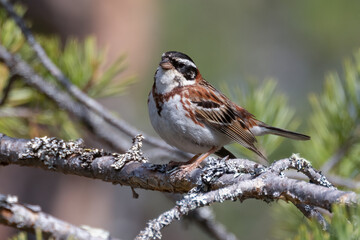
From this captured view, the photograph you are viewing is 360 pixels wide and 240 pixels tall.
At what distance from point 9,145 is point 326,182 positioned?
4.99 feet

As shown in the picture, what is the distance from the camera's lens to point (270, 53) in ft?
38.1

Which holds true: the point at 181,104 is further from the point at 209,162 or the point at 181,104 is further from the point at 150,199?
the point at 150,199

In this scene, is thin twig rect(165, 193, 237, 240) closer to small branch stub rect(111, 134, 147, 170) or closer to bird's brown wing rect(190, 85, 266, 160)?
bird's brown wing rect(190, 85, 266, 160)

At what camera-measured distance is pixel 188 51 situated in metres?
11.2

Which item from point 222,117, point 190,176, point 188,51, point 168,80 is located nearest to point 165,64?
point 168,80

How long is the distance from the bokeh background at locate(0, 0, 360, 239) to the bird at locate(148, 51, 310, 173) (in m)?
0.21

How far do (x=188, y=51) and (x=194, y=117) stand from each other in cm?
815

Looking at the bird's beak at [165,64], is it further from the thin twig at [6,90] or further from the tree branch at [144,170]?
the tree branch at [144,170]

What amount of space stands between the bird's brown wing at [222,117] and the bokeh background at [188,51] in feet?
0.51

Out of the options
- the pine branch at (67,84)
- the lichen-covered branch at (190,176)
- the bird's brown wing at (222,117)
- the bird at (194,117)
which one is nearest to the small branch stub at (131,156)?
the lichen-covered branch at (190,176)

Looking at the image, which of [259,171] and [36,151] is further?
[36,151]

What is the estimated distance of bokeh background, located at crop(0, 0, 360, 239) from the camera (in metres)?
5.12

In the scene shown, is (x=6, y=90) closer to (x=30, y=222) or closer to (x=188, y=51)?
(x=30, y=222)

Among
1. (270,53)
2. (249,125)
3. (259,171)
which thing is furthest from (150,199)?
(259,171)
